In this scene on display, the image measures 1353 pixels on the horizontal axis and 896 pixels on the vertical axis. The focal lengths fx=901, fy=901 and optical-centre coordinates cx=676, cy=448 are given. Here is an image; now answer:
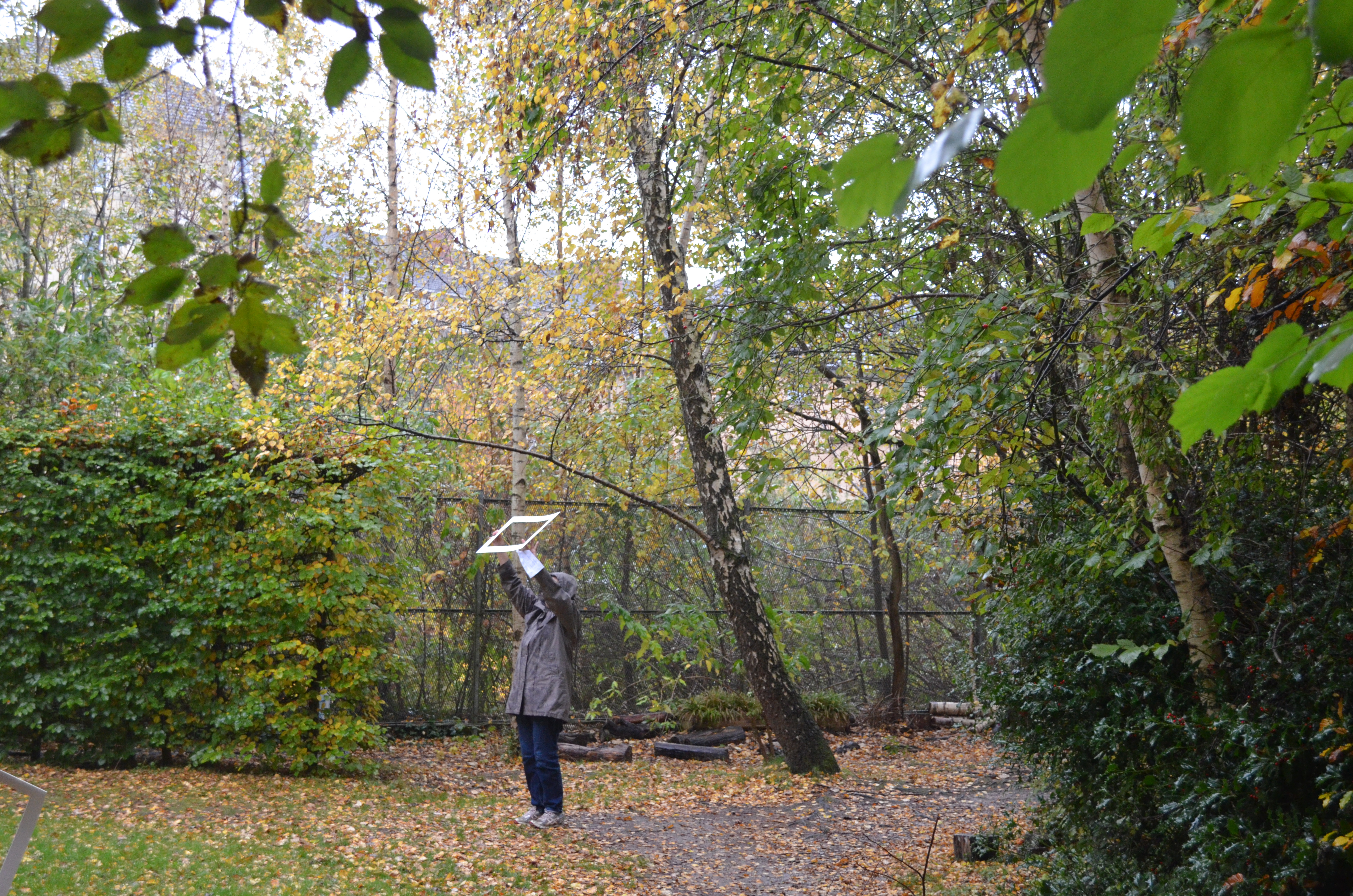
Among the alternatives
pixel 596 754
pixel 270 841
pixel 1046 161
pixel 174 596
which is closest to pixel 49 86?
pixel 1046 161

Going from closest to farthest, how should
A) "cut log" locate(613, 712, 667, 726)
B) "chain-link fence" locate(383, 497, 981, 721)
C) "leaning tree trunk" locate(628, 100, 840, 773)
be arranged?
"leaning tree trunk" locate(628, 100, 840, 773)
"cut log" locate(613, 712, 667, 726)
"chain-link fence" locate(383, 497, 981, 721)

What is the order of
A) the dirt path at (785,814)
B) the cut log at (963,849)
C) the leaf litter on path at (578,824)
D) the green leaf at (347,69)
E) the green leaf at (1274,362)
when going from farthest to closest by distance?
1. the cut log at (963,849)
2. the dirt path at (785,814)
3. the leaf litter on path at (578,824)
4. the green leaf at (347,69)
5. the green leaf at (1274,362)

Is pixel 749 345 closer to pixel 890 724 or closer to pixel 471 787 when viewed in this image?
pixel 471 787

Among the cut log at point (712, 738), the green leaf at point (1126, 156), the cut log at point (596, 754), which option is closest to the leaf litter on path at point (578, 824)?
the cut log at point (596, 754)

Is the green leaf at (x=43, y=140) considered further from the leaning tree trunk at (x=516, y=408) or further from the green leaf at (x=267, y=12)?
the leaning tree trunk at (x=516, y=408)

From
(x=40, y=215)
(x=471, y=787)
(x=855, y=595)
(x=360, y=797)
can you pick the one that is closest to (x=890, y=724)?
(x=855, y=595)

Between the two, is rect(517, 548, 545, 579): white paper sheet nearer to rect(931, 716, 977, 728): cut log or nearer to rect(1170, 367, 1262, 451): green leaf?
rect(1170, 367, 1262, 451): green leaf

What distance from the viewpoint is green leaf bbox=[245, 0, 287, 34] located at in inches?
41.7

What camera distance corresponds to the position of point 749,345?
5.06 meters

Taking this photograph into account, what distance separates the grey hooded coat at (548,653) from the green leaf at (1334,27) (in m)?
5.47

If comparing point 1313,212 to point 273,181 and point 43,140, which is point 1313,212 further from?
point 43,140

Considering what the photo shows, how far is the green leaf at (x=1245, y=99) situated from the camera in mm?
510

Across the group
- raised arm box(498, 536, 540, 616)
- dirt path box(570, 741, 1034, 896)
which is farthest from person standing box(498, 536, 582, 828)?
dirt path box(570, 741, 1034, 896)

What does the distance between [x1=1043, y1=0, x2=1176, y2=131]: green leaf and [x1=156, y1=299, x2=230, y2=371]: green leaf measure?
85cm
